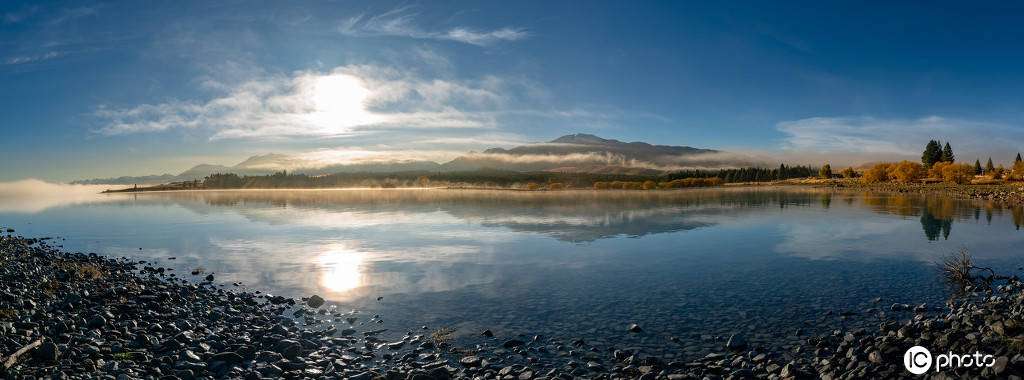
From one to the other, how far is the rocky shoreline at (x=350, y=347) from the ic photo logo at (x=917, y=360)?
0.21 m

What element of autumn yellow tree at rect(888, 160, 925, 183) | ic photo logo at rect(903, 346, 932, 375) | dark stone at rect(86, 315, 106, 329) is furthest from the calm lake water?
autumn yellow tree at rect(888, 160, 925, 183)

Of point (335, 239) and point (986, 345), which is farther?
point (335, 239)

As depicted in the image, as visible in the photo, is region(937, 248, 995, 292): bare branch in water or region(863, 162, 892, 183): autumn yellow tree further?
region(863, 162, 892, 183): autumn yellow tree

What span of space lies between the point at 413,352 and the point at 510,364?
103 inches

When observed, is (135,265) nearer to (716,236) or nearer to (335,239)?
(335,239)

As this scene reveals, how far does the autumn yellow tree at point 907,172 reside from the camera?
171 m

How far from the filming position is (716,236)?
36.2 metres

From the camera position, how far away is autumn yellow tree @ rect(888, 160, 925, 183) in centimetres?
17088

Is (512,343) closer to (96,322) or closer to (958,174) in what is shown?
(96,322)

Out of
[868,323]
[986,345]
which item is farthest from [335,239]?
[986,345]

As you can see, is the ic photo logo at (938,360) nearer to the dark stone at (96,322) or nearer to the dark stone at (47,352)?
the dark stone at (47,352)

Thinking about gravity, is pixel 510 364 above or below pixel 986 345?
below

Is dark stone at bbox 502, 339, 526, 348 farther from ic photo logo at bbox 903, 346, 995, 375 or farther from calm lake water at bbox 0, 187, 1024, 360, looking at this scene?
ic photo logo at bbox 903, 346, 995, 375

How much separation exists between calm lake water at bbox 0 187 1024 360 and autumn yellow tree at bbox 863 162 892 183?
168491 mm
